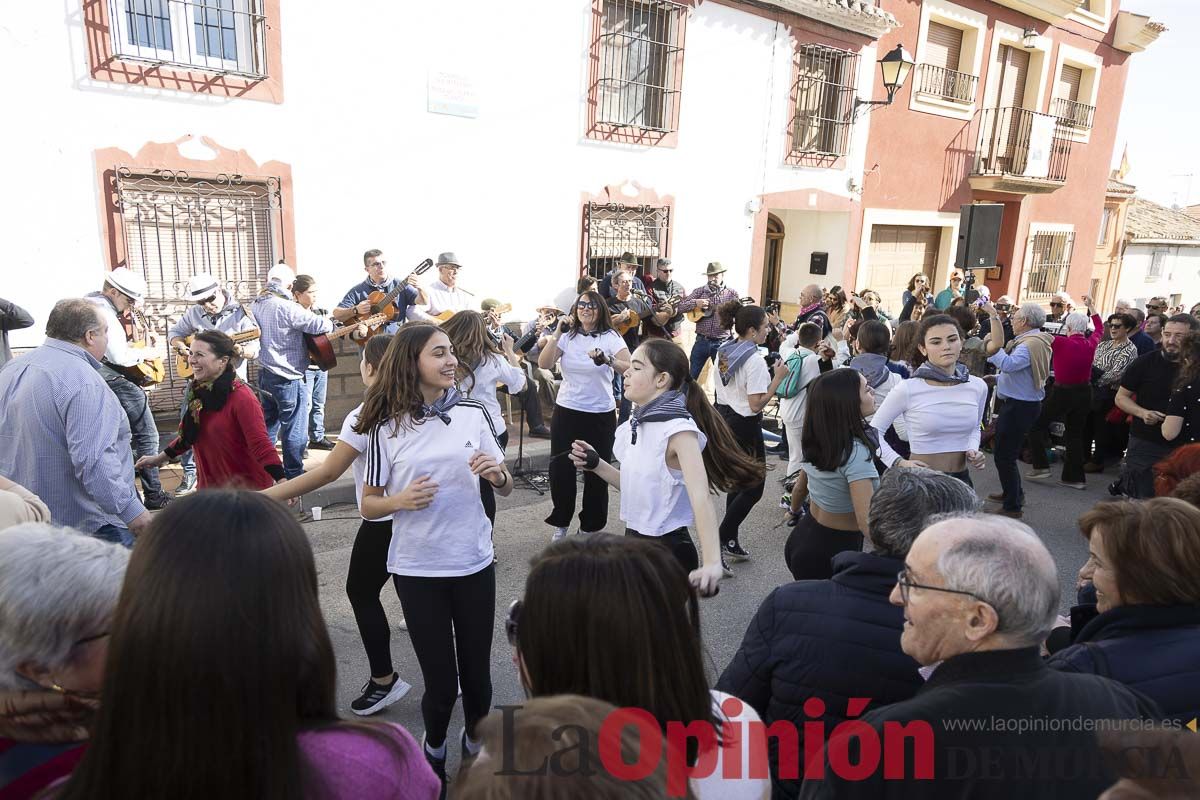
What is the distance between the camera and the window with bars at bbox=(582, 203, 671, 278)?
10.0m

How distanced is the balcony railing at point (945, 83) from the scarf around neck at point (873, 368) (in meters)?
10.2

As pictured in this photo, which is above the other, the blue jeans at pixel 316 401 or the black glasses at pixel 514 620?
the black glasses at pixel 514 620

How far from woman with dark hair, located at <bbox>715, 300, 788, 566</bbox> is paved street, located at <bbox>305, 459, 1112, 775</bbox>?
34 cm

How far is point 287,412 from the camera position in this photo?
6.70m

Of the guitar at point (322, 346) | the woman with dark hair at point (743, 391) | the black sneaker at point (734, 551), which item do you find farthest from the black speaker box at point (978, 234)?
the guitar at point (322, 346)

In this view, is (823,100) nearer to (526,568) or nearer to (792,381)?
(792,381)

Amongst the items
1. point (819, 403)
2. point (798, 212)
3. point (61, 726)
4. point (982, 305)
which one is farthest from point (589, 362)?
point (798, 212)

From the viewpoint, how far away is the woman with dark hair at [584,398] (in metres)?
5.32

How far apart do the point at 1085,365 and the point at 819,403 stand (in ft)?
17.8

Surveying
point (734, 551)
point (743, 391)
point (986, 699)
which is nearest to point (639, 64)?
point (743, 391)

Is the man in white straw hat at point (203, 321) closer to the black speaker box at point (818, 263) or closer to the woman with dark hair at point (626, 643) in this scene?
the woman with dark hair at point (626, 643)

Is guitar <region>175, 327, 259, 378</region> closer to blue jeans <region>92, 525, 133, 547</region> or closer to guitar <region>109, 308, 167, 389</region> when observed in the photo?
guitar <region>109, 308, 167, 389</region>

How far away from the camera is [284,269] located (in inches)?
276

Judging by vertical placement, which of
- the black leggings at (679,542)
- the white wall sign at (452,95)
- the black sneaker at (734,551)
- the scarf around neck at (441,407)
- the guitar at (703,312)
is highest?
the white wall sign at (452,95)
